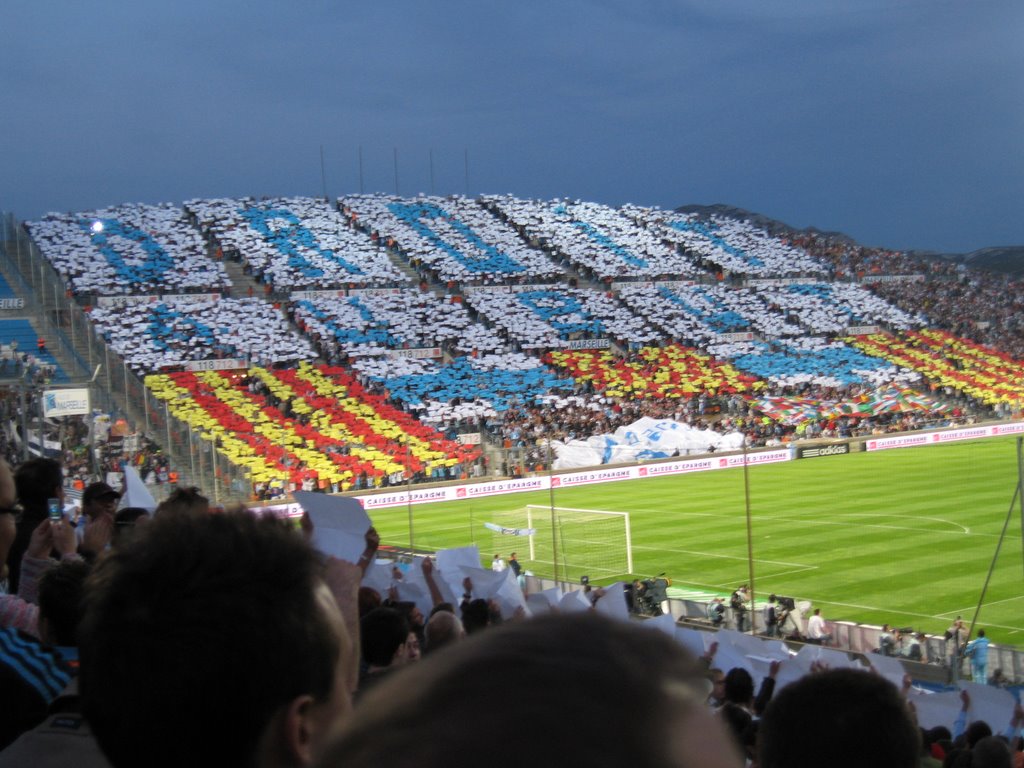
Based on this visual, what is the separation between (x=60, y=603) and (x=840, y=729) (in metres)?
2.59

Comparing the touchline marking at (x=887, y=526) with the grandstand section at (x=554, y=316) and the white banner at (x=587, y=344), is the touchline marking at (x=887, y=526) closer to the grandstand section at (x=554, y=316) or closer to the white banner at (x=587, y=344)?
the white banner at (x=587, y=344)

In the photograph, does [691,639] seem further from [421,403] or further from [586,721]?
[421,403]

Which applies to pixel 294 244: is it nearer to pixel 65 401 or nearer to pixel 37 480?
pixel 65 401

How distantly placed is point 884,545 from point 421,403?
2525 cm

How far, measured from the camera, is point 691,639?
8.63m

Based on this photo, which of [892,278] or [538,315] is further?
[892,278]

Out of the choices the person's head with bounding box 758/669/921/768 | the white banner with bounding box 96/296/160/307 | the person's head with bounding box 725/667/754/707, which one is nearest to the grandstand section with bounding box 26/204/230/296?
the white banner with bounding box 96/296/160/307

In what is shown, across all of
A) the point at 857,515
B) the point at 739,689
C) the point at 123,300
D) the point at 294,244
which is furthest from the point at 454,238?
the point at 739,689

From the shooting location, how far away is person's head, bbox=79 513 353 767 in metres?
1.42

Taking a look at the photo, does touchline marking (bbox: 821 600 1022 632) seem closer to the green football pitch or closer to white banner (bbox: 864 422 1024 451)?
the green football pitch

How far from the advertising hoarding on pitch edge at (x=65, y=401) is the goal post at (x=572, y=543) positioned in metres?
9.46

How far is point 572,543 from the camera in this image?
82.7 ft

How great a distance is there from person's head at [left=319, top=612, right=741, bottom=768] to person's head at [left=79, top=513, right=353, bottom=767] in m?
Answer: 0.69

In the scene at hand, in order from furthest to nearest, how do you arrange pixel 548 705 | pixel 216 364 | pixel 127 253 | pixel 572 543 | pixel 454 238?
pixel 454 238
pixel 127 253
pixel 216 364
pixel 572 543
pixel 548 705
